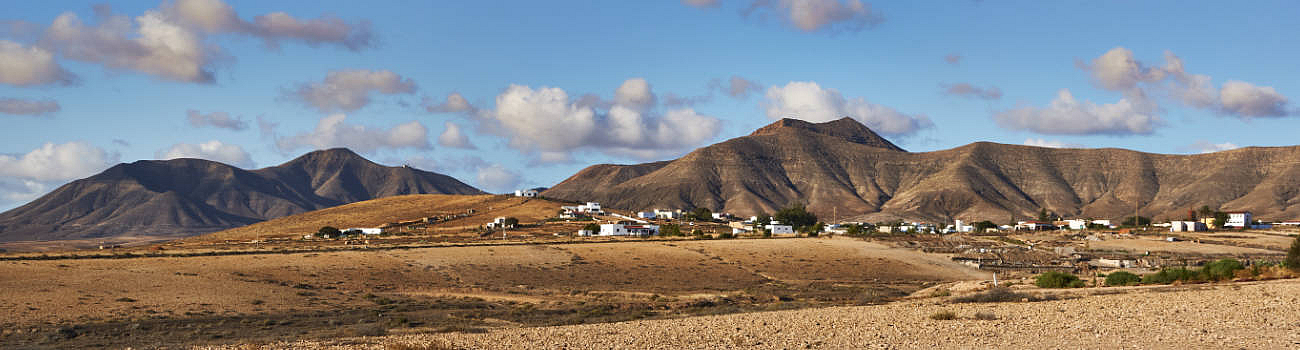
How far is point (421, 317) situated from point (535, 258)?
27.8 metres

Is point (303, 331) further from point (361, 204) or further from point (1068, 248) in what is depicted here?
point (361, 204)

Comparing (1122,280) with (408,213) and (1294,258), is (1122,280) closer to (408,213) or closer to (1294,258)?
(1294,258)

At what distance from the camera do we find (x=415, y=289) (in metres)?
46.2

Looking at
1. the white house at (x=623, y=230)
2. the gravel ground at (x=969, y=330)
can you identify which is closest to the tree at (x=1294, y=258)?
the gravel ground at (x=969, y=330)

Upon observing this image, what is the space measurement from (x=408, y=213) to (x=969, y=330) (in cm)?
13099

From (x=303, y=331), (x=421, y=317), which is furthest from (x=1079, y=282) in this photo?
(x=303, y=331)

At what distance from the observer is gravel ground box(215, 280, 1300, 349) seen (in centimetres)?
1945

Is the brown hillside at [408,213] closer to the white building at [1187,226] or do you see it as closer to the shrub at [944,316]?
Answer: the white building at [1187,226]

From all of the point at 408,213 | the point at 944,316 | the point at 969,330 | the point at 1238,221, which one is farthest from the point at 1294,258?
the point at 408,213

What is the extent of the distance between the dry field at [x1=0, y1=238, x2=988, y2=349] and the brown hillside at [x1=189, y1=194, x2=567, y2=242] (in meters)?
54.3

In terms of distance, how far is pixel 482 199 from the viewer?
162 meters

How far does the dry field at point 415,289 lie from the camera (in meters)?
31.2

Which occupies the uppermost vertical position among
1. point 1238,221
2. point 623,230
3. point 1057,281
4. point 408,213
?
point 408,213

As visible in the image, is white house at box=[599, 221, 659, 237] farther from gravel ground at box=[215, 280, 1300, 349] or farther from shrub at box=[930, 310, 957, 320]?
shrub at box=[930, 310, 957, 320]
